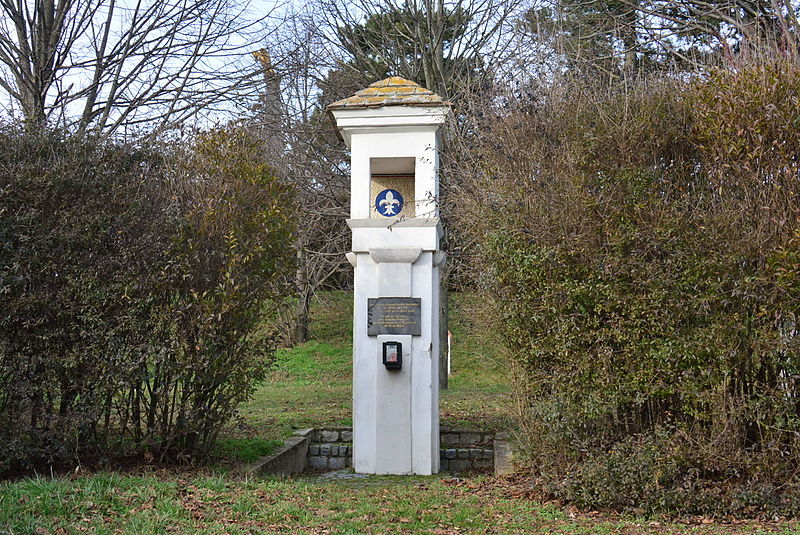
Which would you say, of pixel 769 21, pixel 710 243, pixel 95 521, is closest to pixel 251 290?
pixel 95 521

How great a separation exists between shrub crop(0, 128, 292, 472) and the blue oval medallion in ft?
7.57

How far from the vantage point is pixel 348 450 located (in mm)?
10000

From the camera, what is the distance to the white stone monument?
909 cm

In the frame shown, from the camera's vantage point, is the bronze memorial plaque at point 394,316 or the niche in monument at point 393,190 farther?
A: the niche in monument at point 393,190

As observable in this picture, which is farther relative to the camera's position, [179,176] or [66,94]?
[66,94]

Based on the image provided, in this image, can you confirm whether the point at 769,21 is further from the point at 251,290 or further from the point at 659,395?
the point at 251,290

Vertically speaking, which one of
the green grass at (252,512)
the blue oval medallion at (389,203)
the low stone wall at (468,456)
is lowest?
the low stone wall at (468,456)

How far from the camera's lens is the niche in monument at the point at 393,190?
9.96 m

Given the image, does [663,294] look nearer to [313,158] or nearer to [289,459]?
[289,459]

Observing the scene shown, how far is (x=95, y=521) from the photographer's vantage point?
5.30 metres

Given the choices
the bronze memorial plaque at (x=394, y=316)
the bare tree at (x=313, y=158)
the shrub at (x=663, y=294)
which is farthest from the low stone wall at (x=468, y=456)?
the bare tree at (x=313, y=158)

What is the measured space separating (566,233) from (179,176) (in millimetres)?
4041

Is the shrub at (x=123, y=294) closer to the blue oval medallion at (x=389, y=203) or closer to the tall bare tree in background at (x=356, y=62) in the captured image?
the blue oval medallion at (x=389, y=203)

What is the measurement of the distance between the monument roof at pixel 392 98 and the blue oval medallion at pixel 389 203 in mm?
1362
